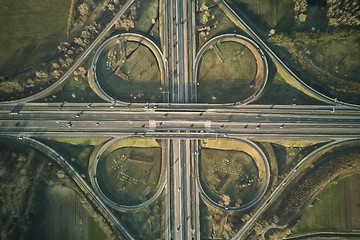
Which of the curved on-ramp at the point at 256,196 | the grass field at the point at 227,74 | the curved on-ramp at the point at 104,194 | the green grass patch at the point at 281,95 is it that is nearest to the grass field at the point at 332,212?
the curved on-ramp at the point at 256,196

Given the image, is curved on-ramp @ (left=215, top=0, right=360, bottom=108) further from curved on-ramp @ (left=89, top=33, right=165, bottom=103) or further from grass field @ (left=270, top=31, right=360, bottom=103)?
curved on-ramp @ (left=89, top=33, right=165, bottom=103)

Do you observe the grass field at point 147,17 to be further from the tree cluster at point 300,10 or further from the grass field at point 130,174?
the tree cluster at point 300,10

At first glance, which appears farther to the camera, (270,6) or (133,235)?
(270,6)

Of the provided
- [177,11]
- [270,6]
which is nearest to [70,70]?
[177,11]

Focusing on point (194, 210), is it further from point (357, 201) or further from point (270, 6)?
point (270, 6)

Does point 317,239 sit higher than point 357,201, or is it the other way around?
point 357,201

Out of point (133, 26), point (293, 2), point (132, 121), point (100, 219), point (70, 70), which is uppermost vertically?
point (293, 2)

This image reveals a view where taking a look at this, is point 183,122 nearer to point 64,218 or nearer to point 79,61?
point 79,61
